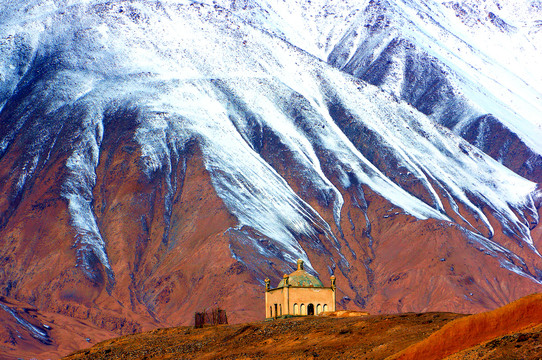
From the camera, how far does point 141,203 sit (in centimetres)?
15738

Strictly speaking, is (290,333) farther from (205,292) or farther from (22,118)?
(22,118)

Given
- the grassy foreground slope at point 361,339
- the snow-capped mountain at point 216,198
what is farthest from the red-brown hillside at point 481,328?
the snow-capped mountain at point 216,198

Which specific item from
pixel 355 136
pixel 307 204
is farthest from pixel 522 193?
pixel 307 204

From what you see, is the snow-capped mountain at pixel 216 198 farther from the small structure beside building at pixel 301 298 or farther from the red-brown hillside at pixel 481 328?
the red-brown hillside at pixel 481 328

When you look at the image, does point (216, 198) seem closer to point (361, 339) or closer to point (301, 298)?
point (301, 298)

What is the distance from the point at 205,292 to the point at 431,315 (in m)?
88.0

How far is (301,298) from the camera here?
220 feet

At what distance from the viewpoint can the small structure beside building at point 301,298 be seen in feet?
220

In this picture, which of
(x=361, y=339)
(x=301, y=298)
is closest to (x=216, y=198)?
(x=301, y=298)

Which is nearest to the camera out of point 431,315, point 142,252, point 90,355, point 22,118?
point 431,315

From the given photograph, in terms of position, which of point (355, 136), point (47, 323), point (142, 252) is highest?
point (355, 136)

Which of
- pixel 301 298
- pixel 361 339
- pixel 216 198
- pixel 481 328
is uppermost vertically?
pixel 481 328

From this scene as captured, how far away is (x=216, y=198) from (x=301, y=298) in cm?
8519

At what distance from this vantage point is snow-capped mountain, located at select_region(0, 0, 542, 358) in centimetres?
13988
